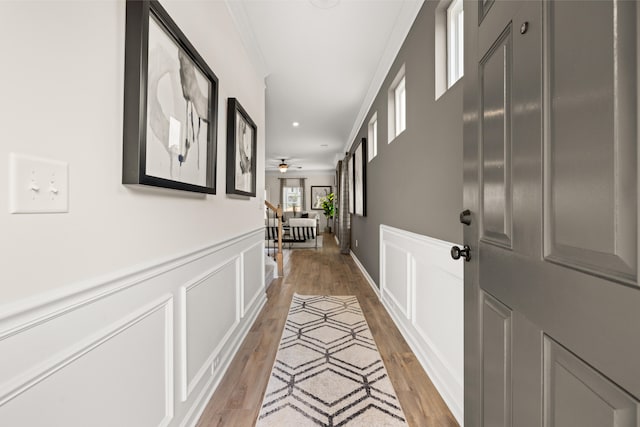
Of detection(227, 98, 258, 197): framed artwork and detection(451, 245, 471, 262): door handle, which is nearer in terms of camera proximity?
detection(451, 245, 471, 262): door handle

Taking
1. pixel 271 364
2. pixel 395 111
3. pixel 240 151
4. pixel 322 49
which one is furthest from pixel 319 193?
pixel 271 364

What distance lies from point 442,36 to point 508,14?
1.26 meters

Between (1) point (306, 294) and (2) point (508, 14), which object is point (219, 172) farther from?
(1) point (306, 294)

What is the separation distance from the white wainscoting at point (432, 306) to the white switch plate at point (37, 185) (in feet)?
4.90

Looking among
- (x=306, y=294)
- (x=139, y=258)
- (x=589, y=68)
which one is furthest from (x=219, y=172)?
(x=306, y=294)

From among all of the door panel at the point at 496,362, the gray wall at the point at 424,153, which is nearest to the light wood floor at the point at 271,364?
the door panel at the point at 496,362

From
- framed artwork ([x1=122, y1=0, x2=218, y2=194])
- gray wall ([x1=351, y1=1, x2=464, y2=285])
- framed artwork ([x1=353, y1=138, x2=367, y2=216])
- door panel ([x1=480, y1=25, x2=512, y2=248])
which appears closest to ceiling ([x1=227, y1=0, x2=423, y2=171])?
gray wall ([x1=351, y1=1, x2=464, y2=285])

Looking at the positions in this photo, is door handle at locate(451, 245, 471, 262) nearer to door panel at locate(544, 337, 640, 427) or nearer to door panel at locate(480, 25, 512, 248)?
door panel at locate(480, 25, 512, 248)

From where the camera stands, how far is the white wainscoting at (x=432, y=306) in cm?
151

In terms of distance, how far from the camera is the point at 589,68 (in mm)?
511

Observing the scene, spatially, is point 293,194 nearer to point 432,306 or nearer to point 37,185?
point 432,306

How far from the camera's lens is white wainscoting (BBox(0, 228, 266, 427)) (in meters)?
0.64

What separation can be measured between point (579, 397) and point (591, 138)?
1.49ft

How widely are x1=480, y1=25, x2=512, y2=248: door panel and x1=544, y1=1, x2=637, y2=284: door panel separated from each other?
16 centimetres
